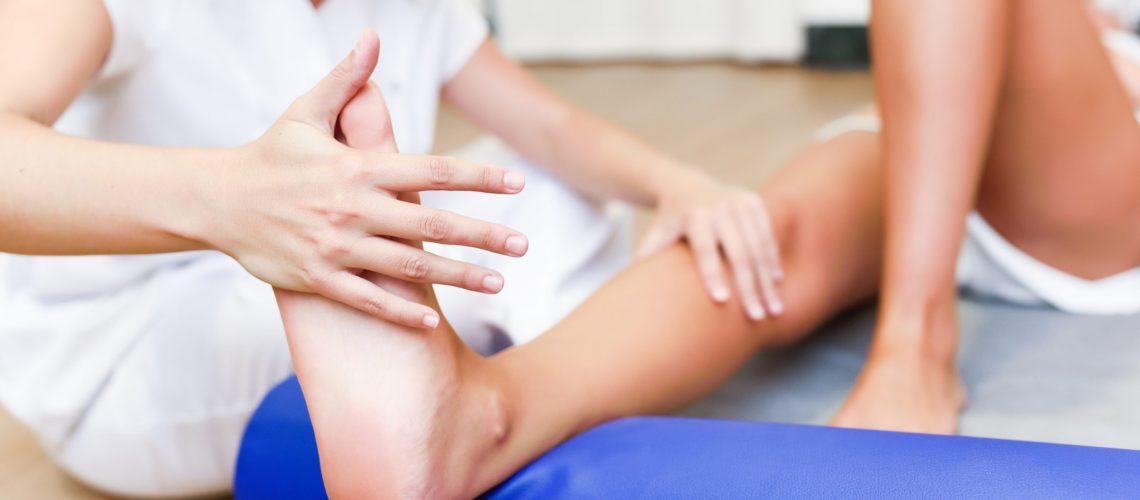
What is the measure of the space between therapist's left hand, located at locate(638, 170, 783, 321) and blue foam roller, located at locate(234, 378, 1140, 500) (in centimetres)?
20

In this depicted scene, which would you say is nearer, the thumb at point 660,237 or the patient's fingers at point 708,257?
the patient's fingers at point 708,257

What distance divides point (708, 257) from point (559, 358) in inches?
8.5

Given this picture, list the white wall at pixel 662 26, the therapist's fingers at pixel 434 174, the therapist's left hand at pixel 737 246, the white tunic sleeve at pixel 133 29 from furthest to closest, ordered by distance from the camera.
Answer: the white wall at pixel 662 26, the therapist's left hand at pixel 737 246, the white tunic sleeve at pixel 133 29, the therapist's fingers at pixel 434 174

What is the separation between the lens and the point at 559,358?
935 millimetres

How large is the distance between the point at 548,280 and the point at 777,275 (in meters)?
0.29

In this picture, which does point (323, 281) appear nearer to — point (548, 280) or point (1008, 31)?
point (548, 280)

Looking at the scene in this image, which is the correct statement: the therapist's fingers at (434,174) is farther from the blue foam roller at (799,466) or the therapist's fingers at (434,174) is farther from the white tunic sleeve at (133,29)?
the white tunic sleeve at (133,29)

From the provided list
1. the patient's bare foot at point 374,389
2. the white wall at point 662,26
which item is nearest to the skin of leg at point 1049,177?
the patient's bare foot at point 374,389

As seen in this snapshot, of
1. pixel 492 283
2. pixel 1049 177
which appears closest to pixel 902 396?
pixel 1049 177

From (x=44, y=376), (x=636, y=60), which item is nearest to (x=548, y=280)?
(x=44, y=376)

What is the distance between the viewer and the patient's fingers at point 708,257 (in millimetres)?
1049

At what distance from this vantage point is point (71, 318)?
3.67ft

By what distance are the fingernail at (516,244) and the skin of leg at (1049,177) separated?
1.25ft

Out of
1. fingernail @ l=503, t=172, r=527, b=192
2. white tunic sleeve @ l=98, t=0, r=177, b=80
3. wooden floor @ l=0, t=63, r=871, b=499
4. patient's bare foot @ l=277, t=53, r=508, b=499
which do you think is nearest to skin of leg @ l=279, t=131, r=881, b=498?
patient's bare foot @ l=277, t=53, r=508, b=499
